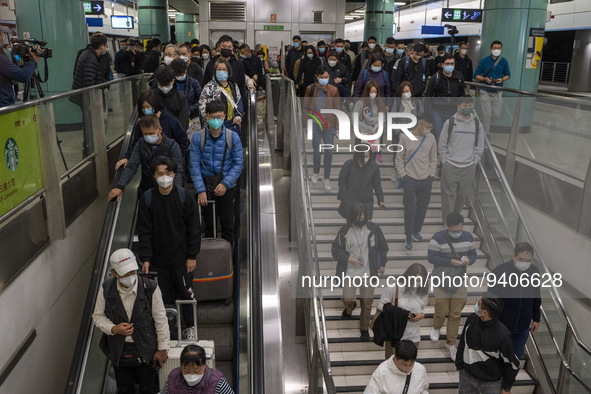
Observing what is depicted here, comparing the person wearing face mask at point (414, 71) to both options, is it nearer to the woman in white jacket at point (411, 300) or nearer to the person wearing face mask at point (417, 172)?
the person wearing face mask at point (417, 172)

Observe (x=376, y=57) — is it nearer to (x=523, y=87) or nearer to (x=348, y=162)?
(x=348, y=162)

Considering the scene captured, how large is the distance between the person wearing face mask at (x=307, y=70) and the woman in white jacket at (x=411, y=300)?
570cm

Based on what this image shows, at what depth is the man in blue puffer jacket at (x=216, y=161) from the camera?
569 cm

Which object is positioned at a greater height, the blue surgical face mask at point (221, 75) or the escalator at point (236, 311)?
the blue surgical face mask at point (221, 75)

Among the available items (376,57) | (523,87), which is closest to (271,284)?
(376,57)

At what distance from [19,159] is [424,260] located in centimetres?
447

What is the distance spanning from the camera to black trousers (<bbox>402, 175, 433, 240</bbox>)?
22.2 feet

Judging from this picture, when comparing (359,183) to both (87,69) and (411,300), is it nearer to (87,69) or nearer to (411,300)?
(411,300)

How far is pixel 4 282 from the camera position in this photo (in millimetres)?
4168

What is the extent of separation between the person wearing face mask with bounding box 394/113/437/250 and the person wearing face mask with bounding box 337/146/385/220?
1.12 ft

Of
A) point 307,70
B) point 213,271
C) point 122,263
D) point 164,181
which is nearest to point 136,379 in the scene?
point 122,263

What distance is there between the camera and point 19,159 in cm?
455

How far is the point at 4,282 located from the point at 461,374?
4160 millimetres

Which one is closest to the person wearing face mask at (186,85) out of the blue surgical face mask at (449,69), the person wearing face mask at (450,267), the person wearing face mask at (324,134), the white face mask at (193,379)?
the person wearing face mask at (324,134)
